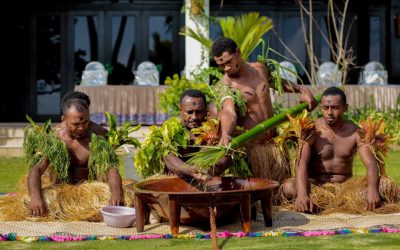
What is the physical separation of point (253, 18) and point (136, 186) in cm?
685

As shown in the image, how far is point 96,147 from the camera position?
7012mm

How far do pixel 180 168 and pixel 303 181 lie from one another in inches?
42.5

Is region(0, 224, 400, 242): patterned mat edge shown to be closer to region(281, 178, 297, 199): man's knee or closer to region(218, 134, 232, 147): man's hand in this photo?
region(218, 134, 232, 147): man's hand

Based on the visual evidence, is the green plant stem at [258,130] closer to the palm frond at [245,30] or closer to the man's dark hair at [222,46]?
the man's dark hair at [222,46]

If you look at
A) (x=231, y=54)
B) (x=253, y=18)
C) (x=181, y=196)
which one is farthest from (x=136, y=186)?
(x=253, y=18)

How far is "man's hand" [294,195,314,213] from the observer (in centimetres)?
696

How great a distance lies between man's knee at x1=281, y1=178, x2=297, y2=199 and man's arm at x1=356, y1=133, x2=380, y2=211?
0.54m

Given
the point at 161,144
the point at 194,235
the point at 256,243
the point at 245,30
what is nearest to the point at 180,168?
the point at 161,144

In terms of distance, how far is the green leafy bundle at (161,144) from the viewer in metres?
6.58

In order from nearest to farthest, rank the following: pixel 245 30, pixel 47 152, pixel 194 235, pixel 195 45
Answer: pixel 194 235 → pixel 47 152 → pixel 245 30 → pixel 195 45

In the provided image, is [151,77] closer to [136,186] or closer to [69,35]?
[69,35]

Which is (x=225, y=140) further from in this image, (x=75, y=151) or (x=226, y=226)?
(x=75, y=151)

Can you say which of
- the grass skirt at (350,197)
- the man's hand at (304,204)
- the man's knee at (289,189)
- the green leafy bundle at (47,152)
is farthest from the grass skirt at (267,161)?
the green leafy bundle at (47,152)

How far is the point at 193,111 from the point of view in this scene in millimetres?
6703
